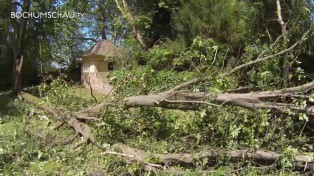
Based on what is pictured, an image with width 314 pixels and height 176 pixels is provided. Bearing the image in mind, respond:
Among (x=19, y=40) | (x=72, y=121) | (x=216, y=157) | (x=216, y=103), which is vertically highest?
(x=19, y=40)

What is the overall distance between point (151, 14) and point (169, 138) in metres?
10.4

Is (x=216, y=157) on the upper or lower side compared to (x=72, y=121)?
lower

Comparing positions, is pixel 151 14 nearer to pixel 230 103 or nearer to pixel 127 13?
pixel 127 13

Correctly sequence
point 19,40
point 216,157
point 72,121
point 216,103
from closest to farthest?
point 216,157
point 216,103
point 72,121
point 19,40

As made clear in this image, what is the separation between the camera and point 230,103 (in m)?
4.98

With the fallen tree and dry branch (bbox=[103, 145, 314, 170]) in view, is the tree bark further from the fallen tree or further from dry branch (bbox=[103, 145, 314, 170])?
dry branch (bbox=[103, 145, 314, 170])

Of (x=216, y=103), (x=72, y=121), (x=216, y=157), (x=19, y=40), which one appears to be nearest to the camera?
(x=216, y=157)

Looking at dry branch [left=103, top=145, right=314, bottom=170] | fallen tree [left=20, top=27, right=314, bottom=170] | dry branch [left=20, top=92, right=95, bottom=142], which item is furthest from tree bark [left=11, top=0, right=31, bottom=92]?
dry branch [left=103, top=145, right=314, bottom=170]

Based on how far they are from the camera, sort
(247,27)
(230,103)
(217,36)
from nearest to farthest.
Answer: (230,103), (247,27), (217,36)

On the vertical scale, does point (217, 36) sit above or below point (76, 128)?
above

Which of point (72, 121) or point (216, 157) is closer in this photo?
point (216, 157)

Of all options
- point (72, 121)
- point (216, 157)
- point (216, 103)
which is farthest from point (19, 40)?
point (216, 157)

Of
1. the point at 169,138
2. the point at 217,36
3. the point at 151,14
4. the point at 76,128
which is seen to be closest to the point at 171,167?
the point at 169,138

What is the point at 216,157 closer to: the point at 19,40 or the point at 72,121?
the point at 72,121
